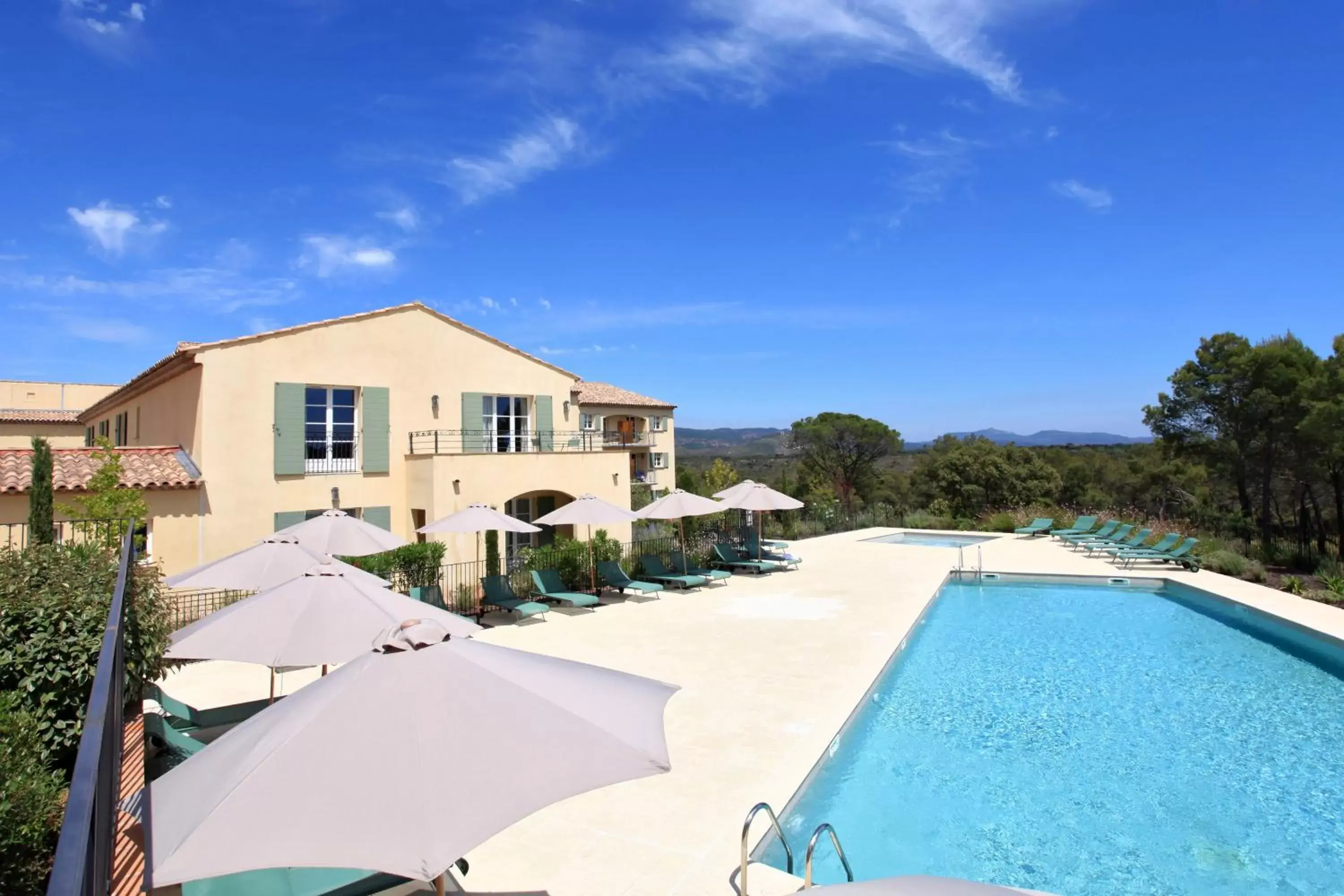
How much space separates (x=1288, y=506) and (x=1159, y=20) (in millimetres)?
22093

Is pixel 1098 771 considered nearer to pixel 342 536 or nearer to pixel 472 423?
pixel 342 536

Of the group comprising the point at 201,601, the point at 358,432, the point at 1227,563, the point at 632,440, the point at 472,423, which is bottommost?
the point at 1227,563

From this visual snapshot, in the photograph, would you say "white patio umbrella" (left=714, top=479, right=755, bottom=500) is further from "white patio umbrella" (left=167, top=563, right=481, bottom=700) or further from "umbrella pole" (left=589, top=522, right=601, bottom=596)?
"white patio umbrella" (left=167, top=563, right=481, bottom=700)

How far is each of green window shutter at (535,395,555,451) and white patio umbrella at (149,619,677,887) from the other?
19.9 m

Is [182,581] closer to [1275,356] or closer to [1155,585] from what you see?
[1155,585]

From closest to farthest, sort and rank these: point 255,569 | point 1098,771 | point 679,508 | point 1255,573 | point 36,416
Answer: point 1098,771
point 255,569
point 679,508
point 1255,573
point 36,416

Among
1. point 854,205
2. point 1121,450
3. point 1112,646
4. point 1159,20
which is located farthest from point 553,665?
point 1121,450

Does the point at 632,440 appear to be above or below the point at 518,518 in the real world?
above

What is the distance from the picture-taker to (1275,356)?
23.2 metres

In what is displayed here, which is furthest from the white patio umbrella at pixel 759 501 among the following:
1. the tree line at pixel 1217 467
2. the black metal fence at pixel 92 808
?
the black metal fence at pixel 92 808

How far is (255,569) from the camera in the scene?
8.24 meters

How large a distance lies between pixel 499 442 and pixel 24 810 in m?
19.3

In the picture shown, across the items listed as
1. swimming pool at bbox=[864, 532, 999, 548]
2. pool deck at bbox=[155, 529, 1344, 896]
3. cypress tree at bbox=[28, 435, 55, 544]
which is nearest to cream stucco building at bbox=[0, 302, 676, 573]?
cypress tree at bbox=[28, 435, 55, 544]

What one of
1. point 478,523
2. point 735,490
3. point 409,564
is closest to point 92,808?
point 478,523
